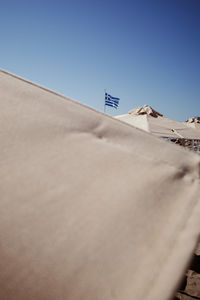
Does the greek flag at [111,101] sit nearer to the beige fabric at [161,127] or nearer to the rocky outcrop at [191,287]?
the beige fabric at [161,127]

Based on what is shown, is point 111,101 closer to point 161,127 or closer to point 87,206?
point 161,127

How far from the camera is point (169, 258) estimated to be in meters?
0.34

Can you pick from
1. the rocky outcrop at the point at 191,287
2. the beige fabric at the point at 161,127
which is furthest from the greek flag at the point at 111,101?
the rocky outcrop at the point at 191,287

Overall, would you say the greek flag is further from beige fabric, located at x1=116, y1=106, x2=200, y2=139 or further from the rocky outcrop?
the rocky outcrop

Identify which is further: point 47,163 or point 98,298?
point 47,163

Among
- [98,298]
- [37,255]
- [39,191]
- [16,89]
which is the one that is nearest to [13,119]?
[16,89]

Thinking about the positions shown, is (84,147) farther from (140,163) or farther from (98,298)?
(98,298)

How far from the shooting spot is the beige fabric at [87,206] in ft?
1.09

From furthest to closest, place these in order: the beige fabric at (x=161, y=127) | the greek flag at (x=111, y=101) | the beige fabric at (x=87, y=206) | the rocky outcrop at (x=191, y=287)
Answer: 1. the greek flag at (x=111, y=101)
2. the beige fabric at (x=161, y=127)
3. the rocky outcrop at (x=191, y=287)
4. the beige fabric at (x=87, y=206)

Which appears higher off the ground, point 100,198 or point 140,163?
point 140,163

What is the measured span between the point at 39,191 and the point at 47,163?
70 mm

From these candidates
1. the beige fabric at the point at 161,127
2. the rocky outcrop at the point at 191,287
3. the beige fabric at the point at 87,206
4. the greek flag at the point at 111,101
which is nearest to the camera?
the beige fabric at the point at 87,206

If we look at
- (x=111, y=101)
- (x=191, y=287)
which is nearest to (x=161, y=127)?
(x=111, y=101)

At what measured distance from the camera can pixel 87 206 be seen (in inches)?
15.1
